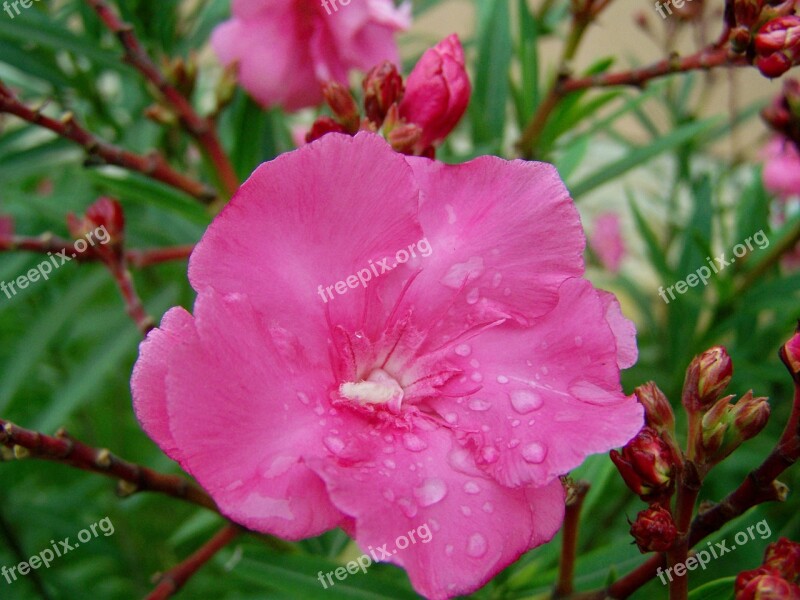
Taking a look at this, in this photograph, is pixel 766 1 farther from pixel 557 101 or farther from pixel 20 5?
pixel 20 5

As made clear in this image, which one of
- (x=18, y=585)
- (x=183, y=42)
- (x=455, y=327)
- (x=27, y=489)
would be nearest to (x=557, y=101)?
(x=455, y=327)

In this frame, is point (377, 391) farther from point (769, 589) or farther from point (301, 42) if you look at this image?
point (301, 42)

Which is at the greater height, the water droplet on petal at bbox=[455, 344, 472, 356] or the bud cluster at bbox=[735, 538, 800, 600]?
the water droplet on petal at bbox=[455, 344, 472, 356]

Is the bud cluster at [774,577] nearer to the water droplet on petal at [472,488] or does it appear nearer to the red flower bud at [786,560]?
the red flower bud at [786,560]

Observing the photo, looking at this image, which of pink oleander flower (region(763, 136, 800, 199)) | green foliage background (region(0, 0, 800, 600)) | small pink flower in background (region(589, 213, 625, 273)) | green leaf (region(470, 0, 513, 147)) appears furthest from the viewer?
small pink flower in background (region(589, 213, 625, 273))

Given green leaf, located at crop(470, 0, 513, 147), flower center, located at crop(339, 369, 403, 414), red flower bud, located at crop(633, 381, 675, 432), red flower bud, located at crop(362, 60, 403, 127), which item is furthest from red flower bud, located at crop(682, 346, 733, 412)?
green leaf, located at crop(470, 0, 513, 147)

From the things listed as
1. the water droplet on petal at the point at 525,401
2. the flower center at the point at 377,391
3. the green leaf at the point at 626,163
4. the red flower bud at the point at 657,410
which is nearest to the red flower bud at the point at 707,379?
the red flower bud at the point at 657,410

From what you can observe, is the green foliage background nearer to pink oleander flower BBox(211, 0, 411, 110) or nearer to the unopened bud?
pink oleander flower BBox(211, 0, 411, 110)
